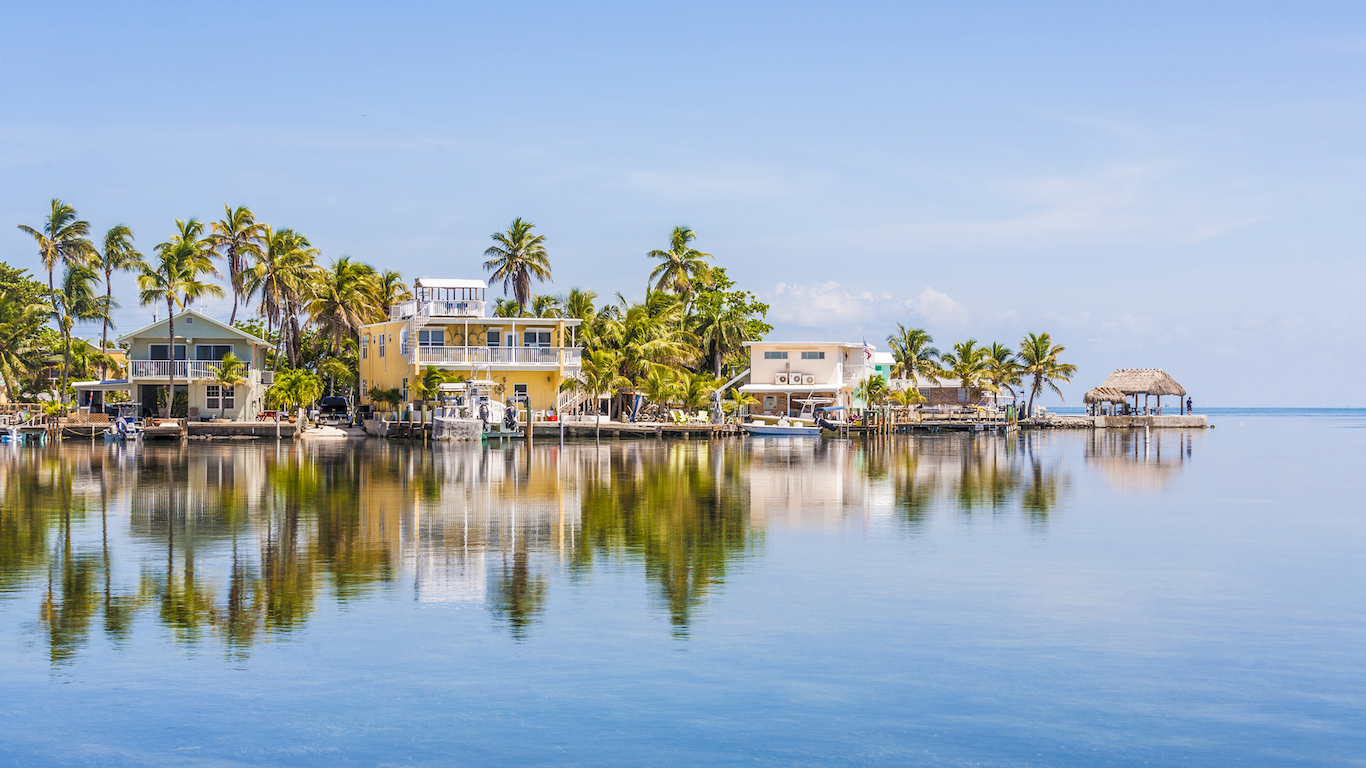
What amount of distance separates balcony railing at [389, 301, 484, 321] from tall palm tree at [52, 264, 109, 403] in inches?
860

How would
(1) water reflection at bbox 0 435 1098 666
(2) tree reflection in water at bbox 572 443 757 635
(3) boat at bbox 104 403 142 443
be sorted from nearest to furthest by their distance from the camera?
1. (1) water reflection at bbox 0 435 1098 666
2. (2) tree reflection in water at bbox 572 443 757 635
3. (3) boat at bbox 104 403 142 443

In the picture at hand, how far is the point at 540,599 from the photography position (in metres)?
15.8

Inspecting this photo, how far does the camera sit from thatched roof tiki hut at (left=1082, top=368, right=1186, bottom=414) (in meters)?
98.8

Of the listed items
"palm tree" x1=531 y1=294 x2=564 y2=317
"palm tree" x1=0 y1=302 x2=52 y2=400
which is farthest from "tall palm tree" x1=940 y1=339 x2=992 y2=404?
"palm tree" x1=0 y1=302 x2=52 y2=400

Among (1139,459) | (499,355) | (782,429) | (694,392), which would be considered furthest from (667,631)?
(782,429)

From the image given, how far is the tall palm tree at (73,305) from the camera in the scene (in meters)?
71.1

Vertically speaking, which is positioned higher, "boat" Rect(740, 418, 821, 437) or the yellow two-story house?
the yellow two-story house

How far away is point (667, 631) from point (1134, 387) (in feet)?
310

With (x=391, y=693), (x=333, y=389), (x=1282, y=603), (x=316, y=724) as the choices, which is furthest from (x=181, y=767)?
(x=333, y=389)

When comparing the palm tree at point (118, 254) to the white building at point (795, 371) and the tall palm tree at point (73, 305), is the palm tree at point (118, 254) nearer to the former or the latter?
the tall palm tree at point (73, 305)

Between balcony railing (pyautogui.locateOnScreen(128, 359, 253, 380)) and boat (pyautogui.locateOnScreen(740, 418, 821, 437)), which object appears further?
boat (pyautogui.locateOnScreen(740, 418, 821, 437))

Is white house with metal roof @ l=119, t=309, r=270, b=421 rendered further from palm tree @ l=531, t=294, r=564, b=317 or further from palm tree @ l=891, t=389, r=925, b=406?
palm tree @ l=891, t=389, r=925, b=406

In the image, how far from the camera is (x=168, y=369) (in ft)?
209

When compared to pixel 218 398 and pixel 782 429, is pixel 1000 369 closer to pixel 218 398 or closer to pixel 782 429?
pixel 782 429
